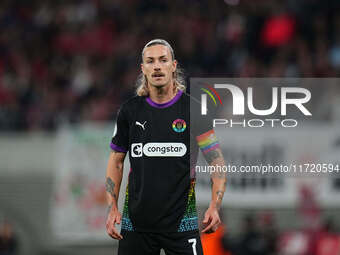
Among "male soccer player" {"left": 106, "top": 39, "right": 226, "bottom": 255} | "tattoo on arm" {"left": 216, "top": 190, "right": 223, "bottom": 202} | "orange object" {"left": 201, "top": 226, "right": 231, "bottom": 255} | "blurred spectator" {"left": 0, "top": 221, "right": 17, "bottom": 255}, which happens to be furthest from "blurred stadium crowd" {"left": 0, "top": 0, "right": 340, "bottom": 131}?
"tattoo on arm" {"left": 216, "top": 190, "right": 223, "bottom": 202}

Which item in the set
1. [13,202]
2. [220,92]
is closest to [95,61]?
[13,202]

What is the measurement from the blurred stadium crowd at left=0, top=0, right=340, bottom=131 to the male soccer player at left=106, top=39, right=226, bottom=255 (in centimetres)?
683

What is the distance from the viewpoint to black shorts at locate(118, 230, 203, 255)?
4668 mm

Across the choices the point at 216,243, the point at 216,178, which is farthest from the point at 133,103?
the point at 216,243

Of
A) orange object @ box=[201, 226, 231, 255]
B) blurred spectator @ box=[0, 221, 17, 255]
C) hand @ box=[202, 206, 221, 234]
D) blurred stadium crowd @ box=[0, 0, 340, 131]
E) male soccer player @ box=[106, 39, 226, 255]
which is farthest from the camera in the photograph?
blurred stadium crowd @ box=[0, 0, 340, 131]

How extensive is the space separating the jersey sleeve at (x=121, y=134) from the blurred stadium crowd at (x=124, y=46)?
6.80m

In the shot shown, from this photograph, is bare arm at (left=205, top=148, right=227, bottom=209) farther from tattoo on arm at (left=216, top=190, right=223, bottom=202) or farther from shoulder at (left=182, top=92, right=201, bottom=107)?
shoulder at (left=182, top=92, right=201, bottom=107)

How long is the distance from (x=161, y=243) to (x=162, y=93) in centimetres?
100

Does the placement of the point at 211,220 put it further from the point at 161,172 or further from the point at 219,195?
the point at 161,172

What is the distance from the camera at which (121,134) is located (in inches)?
192

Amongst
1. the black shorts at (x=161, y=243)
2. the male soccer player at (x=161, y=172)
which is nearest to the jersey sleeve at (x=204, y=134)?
the male soccer player at (x=161, y=172)

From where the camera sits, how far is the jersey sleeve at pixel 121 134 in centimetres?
486

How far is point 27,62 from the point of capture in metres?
14.4

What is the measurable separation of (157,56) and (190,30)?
9.23 meters
